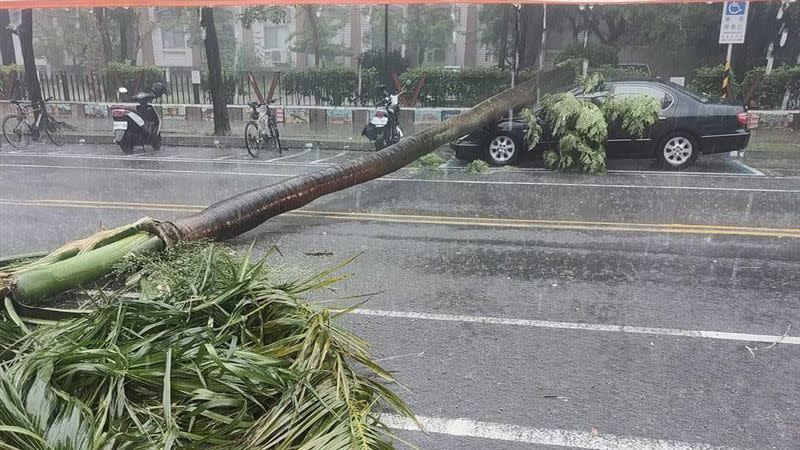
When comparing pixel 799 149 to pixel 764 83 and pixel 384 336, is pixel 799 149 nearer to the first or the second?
pixel 764 83

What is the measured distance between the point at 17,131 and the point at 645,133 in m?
14.4

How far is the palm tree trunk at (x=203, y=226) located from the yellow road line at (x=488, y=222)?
27.7 inches

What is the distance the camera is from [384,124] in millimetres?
13758

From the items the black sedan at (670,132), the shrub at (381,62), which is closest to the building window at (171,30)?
the shrub at (381,62)

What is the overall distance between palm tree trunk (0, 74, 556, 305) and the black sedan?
1.39 meters

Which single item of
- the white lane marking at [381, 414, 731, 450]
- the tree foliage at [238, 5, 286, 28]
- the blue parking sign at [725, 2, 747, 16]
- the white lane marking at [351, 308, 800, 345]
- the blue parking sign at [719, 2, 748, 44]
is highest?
the tree foliage at [238, 5, 286, 28]

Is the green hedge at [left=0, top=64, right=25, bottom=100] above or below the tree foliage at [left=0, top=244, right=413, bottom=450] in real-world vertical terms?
above

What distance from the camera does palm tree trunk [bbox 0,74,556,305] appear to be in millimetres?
4559

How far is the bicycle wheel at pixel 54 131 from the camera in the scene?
16.0 m

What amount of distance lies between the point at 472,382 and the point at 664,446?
1152 millimetres

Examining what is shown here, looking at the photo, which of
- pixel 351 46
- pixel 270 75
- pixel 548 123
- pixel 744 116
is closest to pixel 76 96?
pixel 270 75

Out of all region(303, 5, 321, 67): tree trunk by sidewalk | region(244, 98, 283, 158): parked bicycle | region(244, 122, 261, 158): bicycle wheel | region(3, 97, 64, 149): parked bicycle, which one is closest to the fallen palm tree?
region(244, 122, 261, 158): bicycle wheel

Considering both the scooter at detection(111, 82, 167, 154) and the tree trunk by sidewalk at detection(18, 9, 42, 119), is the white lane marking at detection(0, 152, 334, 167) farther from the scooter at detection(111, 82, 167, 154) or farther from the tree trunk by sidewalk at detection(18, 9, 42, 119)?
the tree trunk by sidewalk at detection(18, 9, 42, 119)

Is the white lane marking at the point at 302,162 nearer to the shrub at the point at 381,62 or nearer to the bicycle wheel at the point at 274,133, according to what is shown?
the bicycle wheel at the point at 274,133
